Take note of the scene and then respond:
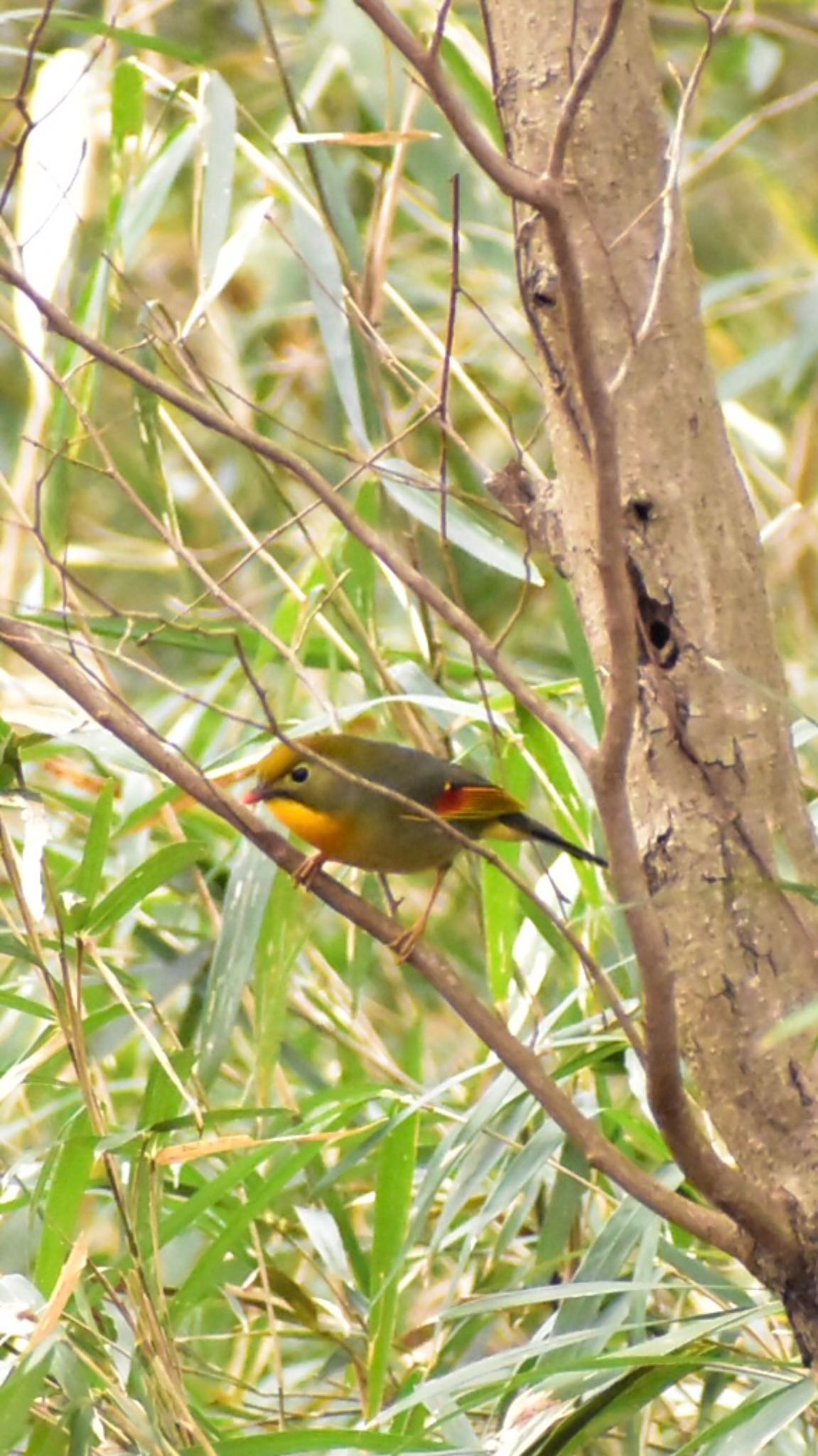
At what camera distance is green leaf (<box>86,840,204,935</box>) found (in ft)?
7.74

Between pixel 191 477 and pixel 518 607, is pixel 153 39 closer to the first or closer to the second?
pixel 518 607

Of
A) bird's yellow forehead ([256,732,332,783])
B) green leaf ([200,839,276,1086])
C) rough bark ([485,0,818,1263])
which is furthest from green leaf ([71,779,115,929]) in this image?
rough bark ([485,0,818,1263])

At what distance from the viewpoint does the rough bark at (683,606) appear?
6.00 ft

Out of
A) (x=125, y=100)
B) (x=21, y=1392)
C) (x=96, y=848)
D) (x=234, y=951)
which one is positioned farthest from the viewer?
(x=125, y=100)

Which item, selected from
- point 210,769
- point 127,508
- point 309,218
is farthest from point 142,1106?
point 127,508

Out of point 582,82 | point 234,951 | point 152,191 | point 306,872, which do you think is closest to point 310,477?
point 582,82

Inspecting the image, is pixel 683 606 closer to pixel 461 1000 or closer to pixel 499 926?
pixel 461 1000

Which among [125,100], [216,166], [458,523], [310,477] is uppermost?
[125,100]

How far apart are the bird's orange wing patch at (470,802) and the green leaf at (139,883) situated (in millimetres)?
532

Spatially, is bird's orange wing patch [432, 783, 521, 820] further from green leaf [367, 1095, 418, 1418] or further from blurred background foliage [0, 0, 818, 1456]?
green leaf [367, 1095, 418, 1418]

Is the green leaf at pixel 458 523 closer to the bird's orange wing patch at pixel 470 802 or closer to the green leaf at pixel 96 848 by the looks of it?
the bird's orange wing patch at pixel 470 802

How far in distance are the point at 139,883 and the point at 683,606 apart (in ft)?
2.95

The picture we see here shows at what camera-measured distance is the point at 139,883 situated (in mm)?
2398

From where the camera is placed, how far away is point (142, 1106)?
92.7 inches
